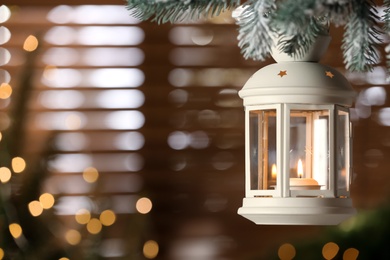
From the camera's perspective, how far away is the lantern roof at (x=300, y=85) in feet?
4.17

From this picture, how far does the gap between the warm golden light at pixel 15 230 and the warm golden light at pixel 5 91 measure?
0.76 metres

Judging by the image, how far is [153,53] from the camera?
355cm

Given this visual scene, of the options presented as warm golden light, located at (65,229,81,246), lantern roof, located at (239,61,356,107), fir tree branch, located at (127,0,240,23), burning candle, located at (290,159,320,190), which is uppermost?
fir tree branch, located at (127,0,240,23)

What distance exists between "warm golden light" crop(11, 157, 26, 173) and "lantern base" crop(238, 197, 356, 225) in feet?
5.45

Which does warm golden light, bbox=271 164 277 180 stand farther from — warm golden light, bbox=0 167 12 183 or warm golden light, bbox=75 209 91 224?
warm golden light, bbox=75 209 91 224

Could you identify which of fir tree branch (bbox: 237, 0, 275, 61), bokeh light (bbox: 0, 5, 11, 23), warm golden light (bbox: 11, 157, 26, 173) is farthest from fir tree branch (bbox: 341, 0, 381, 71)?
bokeh light (bbox: 0, 5, 11, 23)

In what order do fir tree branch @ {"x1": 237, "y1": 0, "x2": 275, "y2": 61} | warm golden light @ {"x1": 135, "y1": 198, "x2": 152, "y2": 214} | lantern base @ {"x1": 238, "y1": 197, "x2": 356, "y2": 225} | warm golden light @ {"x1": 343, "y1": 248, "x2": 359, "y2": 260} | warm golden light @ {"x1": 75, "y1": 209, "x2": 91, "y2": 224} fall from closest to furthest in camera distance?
1. fir tree branch @ {"x1": 237, "y1": 0, "x2": 275, "y2": 61}
2. lantern base @ {"x1": 238, "y1": 197, "x2": 356, "y2": 225}
3. warm golden light @ {"x1": 343, "y1": 248, "x2": 359, "y2": 260}
4. warm golden light @ {"x1": 75, "y1": 209, "x2": 91, "y2": 224}
5. warm golden light @ {"x1": 135, "y1": 198, "x2": 152, "y2": 214}

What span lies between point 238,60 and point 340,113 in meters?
2.16

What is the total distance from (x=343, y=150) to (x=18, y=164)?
167 centimetres

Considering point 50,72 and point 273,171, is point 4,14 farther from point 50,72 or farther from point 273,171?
point 273,171

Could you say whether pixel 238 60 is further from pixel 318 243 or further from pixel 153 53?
pixel 318 243

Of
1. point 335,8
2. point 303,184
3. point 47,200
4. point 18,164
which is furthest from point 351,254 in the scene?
point 335,8

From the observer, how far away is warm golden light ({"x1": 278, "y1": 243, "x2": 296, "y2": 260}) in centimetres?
327

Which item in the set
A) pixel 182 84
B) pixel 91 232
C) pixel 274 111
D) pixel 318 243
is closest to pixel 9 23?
pixel 182 84
